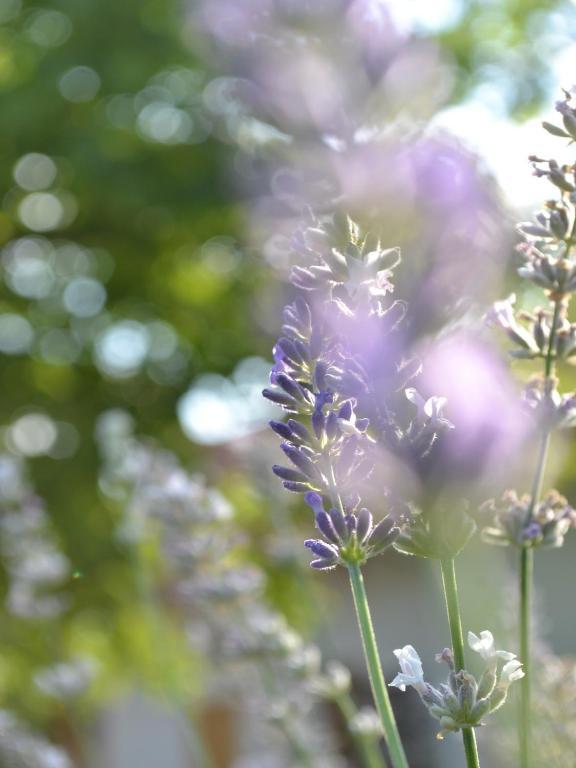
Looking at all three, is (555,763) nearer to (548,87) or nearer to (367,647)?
(367,647)

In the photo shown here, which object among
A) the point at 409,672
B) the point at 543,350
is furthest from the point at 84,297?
the point at 409,672

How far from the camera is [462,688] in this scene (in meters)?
1.07

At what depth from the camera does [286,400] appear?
111 centimetres

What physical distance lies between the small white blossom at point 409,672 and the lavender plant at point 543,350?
0.48ft

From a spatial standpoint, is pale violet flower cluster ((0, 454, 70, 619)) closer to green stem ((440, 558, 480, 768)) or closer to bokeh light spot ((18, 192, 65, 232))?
green stem ((440, 558, 480, 768))

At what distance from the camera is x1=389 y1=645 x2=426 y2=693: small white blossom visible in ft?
3.58

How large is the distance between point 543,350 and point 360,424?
32 cm

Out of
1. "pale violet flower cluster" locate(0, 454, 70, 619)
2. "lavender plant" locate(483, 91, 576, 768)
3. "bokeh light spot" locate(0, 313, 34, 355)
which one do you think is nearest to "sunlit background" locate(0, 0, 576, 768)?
"bokeh light spot" locate(0, 313, 34, 355)

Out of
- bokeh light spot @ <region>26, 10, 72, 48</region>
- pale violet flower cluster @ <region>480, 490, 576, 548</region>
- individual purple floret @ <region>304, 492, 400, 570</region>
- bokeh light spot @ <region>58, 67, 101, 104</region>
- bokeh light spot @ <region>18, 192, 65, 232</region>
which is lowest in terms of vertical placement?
pale violet flower cluster @ <region>480, 490, 576, 548</region>

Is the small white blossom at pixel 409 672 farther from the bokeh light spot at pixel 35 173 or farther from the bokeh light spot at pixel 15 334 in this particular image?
the bokeh light spot at pixel 15 334

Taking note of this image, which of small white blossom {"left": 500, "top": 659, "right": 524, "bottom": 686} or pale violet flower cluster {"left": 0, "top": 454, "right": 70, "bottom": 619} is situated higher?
small white blossom {"left": 500, "top": 659, "right": 524, "bottom": 686}

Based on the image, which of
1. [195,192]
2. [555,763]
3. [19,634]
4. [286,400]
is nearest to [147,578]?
[555,763]

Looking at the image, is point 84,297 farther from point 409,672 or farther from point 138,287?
point 409,672

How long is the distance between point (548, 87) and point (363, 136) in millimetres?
5593
